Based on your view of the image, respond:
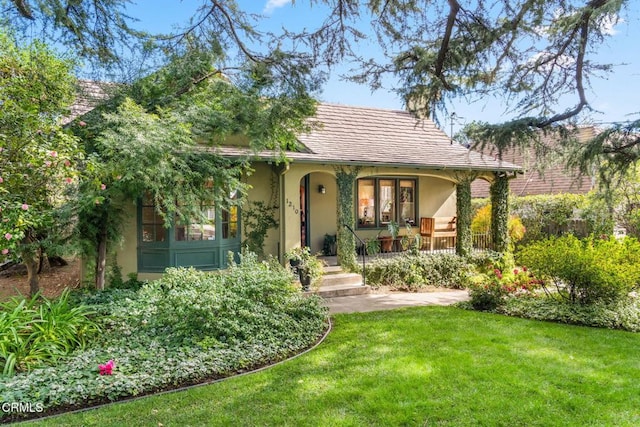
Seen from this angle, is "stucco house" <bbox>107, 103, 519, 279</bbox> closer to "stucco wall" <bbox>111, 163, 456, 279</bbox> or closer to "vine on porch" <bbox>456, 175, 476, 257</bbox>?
"stucco wall" <bbox>111, 163, 456, 279</bbox>

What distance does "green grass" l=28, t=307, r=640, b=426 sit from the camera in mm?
3580

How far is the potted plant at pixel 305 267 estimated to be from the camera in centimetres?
922

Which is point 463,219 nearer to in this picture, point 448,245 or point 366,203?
point 448,245

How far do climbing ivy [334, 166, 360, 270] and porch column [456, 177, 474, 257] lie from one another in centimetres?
358

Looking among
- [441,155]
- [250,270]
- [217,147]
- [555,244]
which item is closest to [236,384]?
[250,270]

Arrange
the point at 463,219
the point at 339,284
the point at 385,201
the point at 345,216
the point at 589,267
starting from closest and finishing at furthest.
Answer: the point at 589,267 → the point at 339,284 → the point at 345,216 → the point at 463,219 → the point at 385,201

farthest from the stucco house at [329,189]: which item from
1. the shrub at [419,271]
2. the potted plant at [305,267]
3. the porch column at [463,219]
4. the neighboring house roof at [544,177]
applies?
the shrub at [419,271]

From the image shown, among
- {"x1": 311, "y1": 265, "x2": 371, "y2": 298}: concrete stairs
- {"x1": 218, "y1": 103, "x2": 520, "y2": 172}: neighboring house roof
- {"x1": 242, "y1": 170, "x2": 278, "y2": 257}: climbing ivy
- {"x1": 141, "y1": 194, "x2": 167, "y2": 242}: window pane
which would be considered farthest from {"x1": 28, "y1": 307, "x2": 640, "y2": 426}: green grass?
{"x1": 141, "y1": 194, "x2": 167, "y2": 242}: window pane

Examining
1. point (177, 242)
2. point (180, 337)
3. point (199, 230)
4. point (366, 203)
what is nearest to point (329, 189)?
point (366, 203)

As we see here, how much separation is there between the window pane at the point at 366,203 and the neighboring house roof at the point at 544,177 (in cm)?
378

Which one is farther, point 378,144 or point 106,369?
point 378,144

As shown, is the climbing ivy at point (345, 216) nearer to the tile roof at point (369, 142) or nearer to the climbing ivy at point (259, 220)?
the tile roof at point (369, 142)

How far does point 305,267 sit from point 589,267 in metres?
5.47

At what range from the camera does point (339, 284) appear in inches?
389
